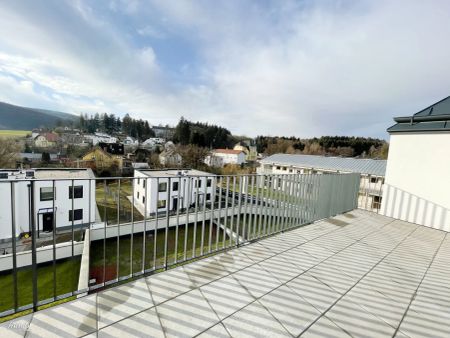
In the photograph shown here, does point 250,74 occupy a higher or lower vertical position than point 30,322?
higher

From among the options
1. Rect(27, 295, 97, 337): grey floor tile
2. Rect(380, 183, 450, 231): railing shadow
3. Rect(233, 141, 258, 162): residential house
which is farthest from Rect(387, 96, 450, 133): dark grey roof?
Rect(233, 141, 258, 162): residential house

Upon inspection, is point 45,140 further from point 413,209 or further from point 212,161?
point 413,209

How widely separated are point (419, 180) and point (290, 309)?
4884mm

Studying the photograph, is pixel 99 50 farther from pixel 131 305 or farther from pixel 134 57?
pixel 131 305

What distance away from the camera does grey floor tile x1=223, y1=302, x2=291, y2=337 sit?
4.99 feet

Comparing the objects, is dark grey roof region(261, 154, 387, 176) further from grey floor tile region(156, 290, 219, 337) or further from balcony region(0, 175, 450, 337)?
grey floor tile region(156, 290, 219, 337)

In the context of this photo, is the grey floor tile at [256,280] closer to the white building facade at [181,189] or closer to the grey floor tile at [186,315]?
the grey floor tile at [186,315]

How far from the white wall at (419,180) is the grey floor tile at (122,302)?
5.83 meters

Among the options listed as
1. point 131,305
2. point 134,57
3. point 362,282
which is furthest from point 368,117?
point 131,305

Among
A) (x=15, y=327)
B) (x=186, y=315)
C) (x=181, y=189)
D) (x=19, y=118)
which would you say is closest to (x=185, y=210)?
(x=181, y=189)

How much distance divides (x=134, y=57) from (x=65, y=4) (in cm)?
350

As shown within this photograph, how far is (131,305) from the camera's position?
1699mm

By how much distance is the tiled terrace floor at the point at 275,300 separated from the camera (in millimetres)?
1517

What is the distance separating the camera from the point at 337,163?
20.8 metres
